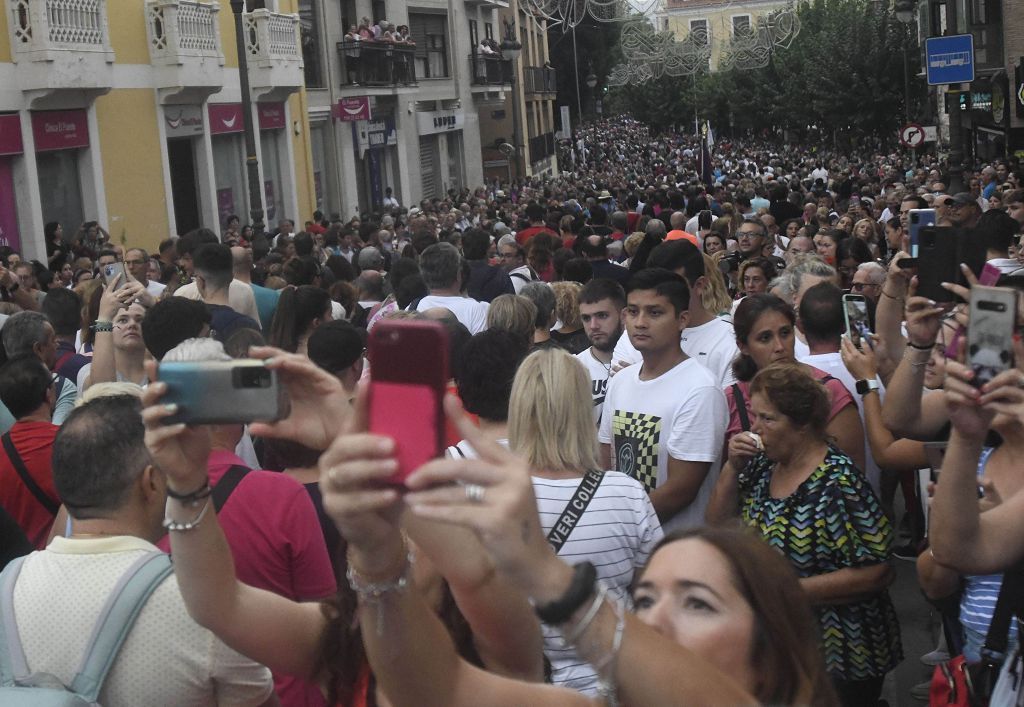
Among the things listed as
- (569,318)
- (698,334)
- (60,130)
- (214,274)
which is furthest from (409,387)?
(60,130)

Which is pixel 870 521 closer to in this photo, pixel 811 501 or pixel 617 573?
pixel 811 501

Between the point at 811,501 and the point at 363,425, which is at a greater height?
the point at 363,425

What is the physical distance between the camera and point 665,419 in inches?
198

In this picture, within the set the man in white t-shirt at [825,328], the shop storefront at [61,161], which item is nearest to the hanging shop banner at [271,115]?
the shop storefront at [61,161]

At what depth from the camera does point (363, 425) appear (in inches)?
71.4

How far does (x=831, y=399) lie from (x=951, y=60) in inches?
604

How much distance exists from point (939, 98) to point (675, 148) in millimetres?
17493

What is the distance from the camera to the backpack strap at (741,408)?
17.2 ft

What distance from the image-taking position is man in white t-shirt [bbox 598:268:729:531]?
4.93 m

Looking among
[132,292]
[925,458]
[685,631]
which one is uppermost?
[132,292]

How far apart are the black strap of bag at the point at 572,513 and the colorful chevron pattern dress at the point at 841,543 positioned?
0.93m

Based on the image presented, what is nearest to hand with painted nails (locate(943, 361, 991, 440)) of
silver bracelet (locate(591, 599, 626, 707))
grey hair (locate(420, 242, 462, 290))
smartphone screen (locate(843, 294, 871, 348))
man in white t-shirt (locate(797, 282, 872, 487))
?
silver bracelet (locate(591, 599, 626, 707))

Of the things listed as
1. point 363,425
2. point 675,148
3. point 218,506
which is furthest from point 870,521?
point 675,148

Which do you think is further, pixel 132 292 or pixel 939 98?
pixel 939 98
